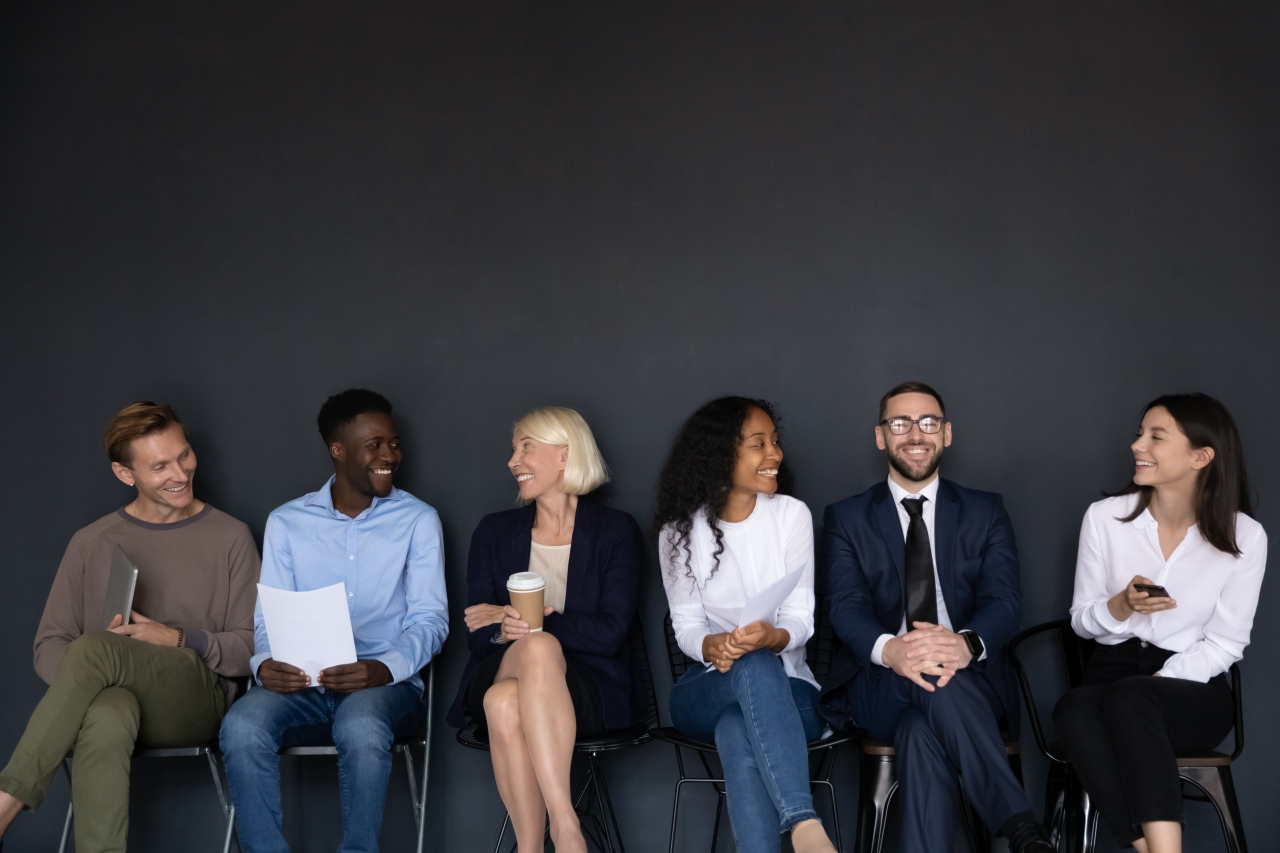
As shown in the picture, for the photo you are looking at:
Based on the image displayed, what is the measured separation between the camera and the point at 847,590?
3.18 meters

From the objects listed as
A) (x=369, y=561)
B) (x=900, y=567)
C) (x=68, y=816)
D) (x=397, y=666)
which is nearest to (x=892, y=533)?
(x=900, y=567)

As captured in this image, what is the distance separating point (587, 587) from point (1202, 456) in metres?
1.87

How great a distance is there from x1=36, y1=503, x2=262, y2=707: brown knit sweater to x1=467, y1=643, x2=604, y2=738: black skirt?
84cm

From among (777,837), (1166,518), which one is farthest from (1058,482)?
(777,837)

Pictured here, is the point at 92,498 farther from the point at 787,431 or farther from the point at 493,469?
the point at 787,431

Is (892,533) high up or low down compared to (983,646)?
up

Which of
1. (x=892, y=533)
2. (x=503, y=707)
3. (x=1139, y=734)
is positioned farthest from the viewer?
(x=892, y=533)

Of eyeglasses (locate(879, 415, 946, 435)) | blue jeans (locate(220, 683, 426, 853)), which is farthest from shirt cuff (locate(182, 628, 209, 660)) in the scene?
eyeglasses (locate(879, 415, 946, 435))

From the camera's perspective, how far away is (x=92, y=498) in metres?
3.96

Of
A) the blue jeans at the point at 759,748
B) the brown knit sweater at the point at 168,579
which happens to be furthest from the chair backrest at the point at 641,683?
the brown knit sweater at the point at 168,579

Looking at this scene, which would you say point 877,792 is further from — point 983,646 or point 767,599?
point 767,599

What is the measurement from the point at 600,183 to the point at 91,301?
203 centimetres

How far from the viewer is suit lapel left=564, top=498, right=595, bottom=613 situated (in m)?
3.32

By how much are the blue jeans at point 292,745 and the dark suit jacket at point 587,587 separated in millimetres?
332
